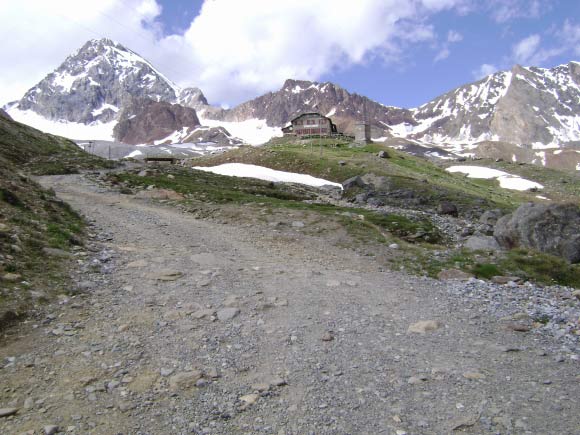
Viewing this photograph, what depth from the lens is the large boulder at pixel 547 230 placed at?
69.8 ft

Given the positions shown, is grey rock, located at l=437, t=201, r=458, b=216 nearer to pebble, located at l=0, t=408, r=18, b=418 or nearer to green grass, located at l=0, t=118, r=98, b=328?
green grass, located at l=0, t=118, r=98, b=328

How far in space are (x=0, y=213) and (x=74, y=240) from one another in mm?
2379

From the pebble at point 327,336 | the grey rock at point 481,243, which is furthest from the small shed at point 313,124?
the pebble at point 327,336

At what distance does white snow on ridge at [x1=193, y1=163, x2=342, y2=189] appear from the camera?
52812 millimetres

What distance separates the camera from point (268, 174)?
55.8m

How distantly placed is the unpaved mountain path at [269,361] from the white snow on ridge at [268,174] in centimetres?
3779

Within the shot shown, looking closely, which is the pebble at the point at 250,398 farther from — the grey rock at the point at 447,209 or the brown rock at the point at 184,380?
the grey rock at the point at 447,209

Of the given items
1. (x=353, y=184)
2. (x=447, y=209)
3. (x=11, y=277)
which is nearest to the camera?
(x=11, y=277)

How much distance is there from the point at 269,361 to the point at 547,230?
1767cm

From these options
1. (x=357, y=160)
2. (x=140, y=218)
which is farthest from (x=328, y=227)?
(x=357, y=160)

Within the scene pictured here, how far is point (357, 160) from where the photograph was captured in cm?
6756

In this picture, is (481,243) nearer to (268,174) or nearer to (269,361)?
(269,361)

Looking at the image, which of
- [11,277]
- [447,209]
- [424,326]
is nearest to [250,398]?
[424,326]

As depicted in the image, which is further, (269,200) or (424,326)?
(269,200)
